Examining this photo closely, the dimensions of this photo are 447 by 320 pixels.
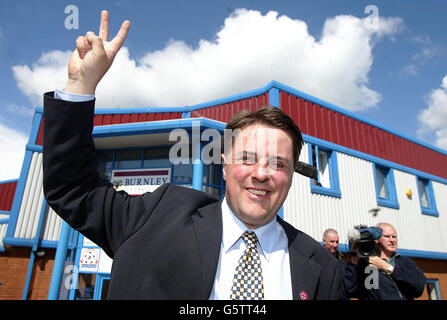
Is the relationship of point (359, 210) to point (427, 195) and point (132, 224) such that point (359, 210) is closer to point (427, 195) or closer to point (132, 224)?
point (427, 195)

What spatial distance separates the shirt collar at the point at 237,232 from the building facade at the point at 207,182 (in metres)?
4.47

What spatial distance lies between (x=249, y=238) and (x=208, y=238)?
0.87 ft

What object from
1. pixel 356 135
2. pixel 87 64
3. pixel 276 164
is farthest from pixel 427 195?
pixel 87 64

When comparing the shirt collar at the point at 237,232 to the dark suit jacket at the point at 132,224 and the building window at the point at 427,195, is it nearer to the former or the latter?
the dark suit jacket at the point at 132,224

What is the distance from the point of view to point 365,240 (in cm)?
309

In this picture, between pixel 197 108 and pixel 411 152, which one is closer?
pixel 197 108

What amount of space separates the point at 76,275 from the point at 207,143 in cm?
489

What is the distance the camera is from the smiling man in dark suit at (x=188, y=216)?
1149 millimetres

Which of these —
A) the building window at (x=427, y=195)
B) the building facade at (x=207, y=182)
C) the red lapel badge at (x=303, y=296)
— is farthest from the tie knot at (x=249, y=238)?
the building window at (x=427, y=195)

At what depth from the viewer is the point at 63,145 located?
3.63 feet

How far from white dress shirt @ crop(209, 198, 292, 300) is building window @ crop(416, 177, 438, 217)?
502 inches

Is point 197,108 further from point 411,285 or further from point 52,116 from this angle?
point 52,116
